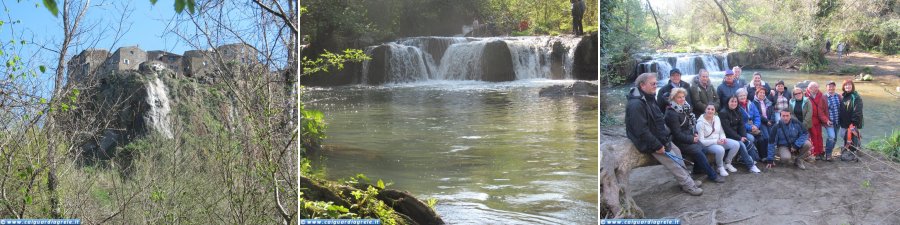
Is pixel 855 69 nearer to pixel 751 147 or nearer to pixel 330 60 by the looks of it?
pixel 751 147

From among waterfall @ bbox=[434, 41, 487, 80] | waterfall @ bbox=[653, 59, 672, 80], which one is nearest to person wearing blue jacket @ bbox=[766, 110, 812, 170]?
waterfall @ bbox=[653, 59, 672, 80]

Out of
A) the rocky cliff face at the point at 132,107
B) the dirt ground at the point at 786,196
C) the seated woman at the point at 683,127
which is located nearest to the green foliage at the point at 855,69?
the dirt ground at the point at 786,196

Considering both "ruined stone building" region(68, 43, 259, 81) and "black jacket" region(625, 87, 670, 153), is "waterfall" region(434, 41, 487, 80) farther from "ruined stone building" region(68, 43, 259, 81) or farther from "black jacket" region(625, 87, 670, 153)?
"ruined stone building" region(68, 43, 259, 81)

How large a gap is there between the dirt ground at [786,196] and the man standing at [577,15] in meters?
1.11

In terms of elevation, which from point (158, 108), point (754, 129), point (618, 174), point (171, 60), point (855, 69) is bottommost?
point (618, 174)

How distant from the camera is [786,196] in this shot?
457 cm

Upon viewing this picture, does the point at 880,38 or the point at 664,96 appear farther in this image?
the point at 880,38

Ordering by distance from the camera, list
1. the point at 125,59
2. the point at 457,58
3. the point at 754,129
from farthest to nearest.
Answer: the point at 125,59 → the point at 754,129 → the point at 457,58

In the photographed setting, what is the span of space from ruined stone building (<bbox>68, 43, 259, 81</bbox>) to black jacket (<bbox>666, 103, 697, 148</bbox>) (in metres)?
2.93

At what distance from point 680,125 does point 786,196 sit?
798 millimetres

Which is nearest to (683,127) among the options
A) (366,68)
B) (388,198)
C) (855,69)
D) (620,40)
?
(620,40)

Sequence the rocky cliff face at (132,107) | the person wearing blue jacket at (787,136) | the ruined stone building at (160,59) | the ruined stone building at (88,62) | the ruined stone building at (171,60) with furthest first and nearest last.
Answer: the rocky cliff face at (132,107), the ruined stone building at (171,60), the ruined stone building at (88,62), the ruined stone building at (160,59), the person wearing blue jacket at (787,136)

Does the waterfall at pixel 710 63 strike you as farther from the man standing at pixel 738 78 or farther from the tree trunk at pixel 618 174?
the tree trunk at pixel 618 174

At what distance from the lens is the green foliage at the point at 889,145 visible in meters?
4.73
